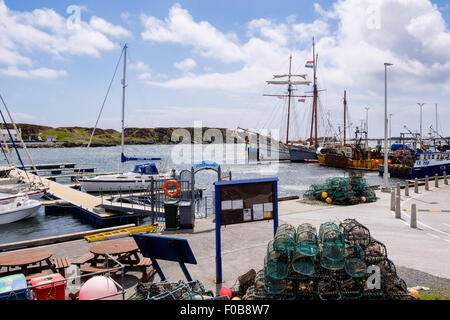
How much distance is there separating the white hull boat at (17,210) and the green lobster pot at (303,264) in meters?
22.1

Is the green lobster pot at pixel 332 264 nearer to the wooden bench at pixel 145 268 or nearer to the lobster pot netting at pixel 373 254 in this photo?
the lobster pot netting at pixel 373 254

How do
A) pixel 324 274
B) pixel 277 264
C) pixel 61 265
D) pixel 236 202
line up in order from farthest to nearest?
pixel 236 202 → pixel 61 265 → pixel 324 274 → pixel 277 264

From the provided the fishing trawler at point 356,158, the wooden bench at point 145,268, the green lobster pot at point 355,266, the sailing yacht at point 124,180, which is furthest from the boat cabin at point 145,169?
the fishing trawler at point 356,158

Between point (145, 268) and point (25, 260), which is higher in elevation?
point (25, 260)

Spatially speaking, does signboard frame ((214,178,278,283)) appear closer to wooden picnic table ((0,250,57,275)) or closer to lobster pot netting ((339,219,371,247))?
lobster pot netting ((339,219,371,247))

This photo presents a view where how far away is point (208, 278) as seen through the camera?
27.0 ft

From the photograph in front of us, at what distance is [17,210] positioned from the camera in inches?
893

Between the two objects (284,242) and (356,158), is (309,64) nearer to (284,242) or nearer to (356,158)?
(356,158)

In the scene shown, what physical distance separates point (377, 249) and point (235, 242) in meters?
5.27

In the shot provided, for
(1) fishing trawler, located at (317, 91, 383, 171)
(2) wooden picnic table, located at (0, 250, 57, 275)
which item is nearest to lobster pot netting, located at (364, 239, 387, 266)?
(2) wooden picnic table, located at (0, 250, 57, 275)

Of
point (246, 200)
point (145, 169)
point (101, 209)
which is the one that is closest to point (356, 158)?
point (145, 169)

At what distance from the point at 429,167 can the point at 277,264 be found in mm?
50018

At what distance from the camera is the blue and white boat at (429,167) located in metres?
47.6
